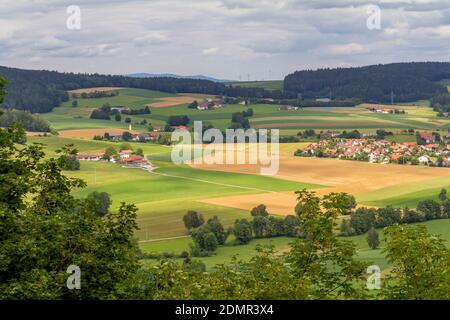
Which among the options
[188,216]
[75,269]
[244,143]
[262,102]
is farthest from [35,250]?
[262,102]

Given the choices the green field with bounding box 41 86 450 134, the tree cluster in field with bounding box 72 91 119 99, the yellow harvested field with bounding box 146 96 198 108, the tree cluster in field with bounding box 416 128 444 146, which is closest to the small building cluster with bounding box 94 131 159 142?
the green field with bounding box 41 86 450 134

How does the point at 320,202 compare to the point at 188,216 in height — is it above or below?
above

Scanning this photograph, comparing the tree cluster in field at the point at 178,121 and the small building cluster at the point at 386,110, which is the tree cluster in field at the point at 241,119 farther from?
the small building cluster at the point at 386,110

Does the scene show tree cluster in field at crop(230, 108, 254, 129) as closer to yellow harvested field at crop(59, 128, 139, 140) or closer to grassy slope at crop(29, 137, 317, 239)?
yellow harvested field at crop(59, 128, 139, 140)

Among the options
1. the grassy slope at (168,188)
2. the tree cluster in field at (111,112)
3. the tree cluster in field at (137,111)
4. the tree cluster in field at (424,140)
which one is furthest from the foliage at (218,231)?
the tree cluster in field at (137,111)

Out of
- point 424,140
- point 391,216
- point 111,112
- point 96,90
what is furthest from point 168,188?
point 96,90

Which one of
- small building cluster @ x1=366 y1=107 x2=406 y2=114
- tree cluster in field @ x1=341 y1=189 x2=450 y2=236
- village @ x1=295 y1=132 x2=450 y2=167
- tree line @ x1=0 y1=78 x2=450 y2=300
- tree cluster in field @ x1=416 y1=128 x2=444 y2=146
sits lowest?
tree cluster in field @ x1=341 y1=189 x2=450 y2=236

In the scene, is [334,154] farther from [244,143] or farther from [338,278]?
[338,278]
